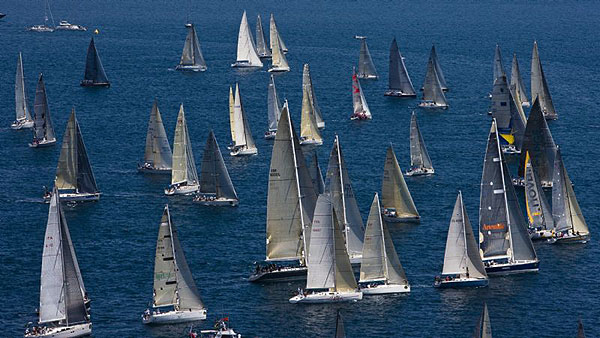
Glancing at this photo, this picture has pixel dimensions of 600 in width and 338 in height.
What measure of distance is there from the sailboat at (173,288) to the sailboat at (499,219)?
3002cm

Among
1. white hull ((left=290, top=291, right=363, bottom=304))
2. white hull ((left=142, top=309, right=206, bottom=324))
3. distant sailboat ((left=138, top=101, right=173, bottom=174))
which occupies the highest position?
distant sailboat ((left=138, top=101, right=173, bottom=174))

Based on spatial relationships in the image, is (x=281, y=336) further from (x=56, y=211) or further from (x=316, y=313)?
(x=56, y=211)

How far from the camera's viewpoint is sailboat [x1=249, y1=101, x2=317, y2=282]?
11294cm

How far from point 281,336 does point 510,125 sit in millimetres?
75044

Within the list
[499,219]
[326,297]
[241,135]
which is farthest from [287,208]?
[241,135]

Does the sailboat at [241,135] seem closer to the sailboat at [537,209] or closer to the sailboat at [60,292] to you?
the sailboat at [537,209]

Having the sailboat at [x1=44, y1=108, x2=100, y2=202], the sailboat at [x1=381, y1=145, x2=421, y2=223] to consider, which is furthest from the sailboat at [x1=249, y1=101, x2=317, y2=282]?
the sailboat at [x1=44, y1=108, x2=100, y2=202]

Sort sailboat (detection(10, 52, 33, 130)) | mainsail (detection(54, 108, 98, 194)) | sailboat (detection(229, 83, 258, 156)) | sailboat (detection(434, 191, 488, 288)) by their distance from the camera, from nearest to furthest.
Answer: sailboat (detection(434, 191, 488, 288)) → mainsail (detection(54, 108, 98, 194)) → sailboat (detection(229, 83, 258, 156)) → sailboat (detection(10, 52, 33, 130))

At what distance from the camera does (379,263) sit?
362 ft

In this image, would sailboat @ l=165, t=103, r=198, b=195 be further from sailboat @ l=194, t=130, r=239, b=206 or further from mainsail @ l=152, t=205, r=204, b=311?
mainsail @ l=152, t=205, r=204, b=311

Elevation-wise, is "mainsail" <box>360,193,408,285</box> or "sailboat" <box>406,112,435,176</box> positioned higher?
"sailboat" <box>406,112,435,176</box>

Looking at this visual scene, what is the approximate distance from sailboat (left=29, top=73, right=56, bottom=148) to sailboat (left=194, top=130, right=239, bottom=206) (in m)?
36.3

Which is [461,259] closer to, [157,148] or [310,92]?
[157,148]

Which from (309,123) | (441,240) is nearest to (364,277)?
(441,240)
